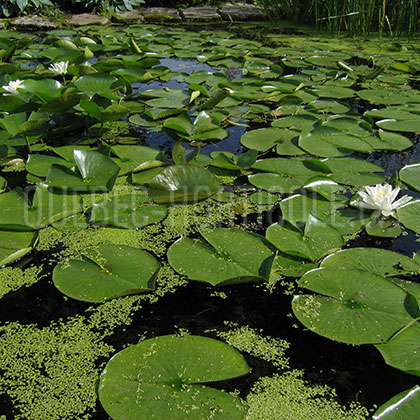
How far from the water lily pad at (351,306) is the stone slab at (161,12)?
671 cm

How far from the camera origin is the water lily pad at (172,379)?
90cm

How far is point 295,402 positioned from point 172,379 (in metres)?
0.28

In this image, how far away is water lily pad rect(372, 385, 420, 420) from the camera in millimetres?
882

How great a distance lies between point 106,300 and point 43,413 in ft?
1.16

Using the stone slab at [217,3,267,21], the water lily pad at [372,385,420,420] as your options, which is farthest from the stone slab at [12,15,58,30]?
the water lily pad at [372,385,420,420]

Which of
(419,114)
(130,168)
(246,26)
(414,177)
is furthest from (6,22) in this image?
(414,177)

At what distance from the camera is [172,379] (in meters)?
0.96

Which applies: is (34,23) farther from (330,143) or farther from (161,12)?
(330,143)

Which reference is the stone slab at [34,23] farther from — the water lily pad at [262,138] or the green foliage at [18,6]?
the water lily pad at [262,138]

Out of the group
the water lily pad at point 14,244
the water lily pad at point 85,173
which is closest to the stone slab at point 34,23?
the water lily pad at point 85,173

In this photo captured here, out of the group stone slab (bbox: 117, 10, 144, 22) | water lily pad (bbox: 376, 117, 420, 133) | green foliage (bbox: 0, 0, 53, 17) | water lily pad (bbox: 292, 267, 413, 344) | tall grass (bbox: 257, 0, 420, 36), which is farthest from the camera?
stone slab (bbox: 117, 10, 144, 22)

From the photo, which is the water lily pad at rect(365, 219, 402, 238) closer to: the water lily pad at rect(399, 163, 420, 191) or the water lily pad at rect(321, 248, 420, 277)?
the water lily pad at rect(321, 248, 420, 277)

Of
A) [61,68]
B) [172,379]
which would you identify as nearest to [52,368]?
[172,379]

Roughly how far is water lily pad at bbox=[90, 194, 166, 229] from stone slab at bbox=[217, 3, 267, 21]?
6227 millimetres
